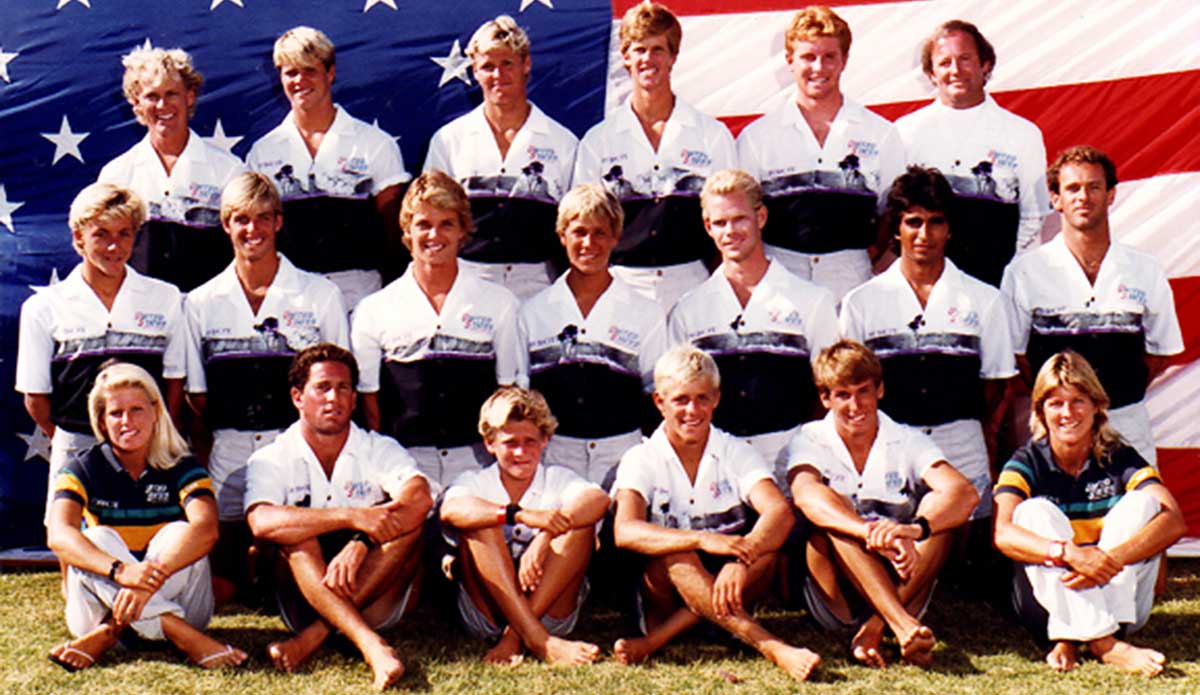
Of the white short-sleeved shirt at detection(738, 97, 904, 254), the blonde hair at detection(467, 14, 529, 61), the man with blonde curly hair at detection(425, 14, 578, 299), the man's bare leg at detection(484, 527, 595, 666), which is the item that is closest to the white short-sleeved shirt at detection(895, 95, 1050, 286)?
the white short-sleeved shirt at detection(738, 97, 904, 254)

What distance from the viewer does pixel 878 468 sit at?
460 cm

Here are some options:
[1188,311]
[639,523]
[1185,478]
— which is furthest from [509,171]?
[1185,478]

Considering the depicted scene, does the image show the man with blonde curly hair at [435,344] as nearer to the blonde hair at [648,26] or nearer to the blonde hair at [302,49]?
the blonde hair at [302,49]

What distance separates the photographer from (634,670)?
423 centimetres

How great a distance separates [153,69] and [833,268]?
2.74 meters

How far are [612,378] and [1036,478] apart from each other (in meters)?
1.49

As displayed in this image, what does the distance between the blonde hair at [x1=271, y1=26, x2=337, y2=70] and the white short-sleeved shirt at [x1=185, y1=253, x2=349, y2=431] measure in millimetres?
854

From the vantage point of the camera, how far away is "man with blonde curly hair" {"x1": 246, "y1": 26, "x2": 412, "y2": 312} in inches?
213

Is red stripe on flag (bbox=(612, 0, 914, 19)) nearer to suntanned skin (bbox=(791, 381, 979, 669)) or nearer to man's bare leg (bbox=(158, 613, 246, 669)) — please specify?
suntanned skin (bbox=(791, 381, 979, 669))

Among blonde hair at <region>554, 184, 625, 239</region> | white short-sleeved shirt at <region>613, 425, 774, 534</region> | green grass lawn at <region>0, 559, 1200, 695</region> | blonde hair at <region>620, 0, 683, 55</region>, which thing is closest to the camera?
green grass lawn at <region>0, 559, 1200, 695</region>

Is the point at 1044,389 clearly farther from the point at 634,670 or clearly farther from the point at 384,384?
the point at 384,384

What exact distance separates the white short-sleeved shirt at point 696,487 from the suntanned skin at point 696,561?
4 centimetres

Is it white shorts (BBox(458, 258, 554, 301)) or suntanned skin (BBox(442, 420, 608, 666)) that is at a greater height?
white shorts (BBox(458, 258, 554, 301))

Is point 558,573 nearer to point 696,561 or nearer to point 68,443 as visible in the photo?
point 696,561
